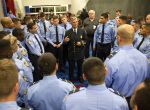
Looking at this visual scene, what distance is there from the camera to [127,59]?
285 centimetres

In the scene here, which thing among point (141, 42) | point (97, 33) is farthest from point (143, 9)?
point (141, 42)

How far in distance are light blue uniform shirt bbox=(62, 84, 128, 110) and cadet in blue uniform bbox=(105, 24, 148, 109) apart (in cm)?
80

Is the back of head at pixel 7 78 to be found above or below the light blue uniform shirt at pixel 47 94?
above

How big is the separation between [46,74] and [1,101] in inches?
36.7

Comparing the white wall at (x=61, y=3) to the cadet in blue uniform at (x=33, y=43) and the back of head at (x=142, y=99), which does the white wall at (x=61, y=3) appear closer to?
the cadet in blue uniform at (x=33, y=43)

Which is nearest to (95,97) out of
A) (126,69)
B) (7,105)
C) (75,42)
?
(7,105)

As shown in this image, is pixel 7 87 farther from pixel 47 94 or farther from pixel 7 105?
pixel 47 94

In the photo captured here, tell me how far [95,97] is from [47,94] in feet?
1.97

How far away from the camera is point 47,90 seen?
2.38 metres

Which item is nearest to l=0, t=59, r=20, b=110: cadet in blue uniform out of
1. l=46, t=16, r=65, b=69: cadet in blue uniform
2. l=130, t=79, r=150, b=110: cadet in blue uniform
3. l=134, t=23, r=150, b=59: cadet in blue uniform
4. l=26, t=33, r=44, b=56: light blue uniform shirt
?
l=130, t=79, r=150, b=110: cadet in blue uniform

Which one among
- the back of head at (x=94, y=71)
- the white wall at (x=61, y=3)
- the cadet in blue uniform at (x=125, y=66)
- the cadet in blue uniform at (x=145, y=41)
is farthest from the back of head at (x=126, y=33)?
the white wall at (x=61, y=3)

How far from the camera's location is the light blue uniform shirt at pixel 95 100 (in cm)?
197

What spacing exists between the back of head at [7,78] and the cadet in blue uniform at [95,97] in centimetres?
65

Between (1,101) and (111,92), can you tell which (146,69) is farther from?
(1,101)
